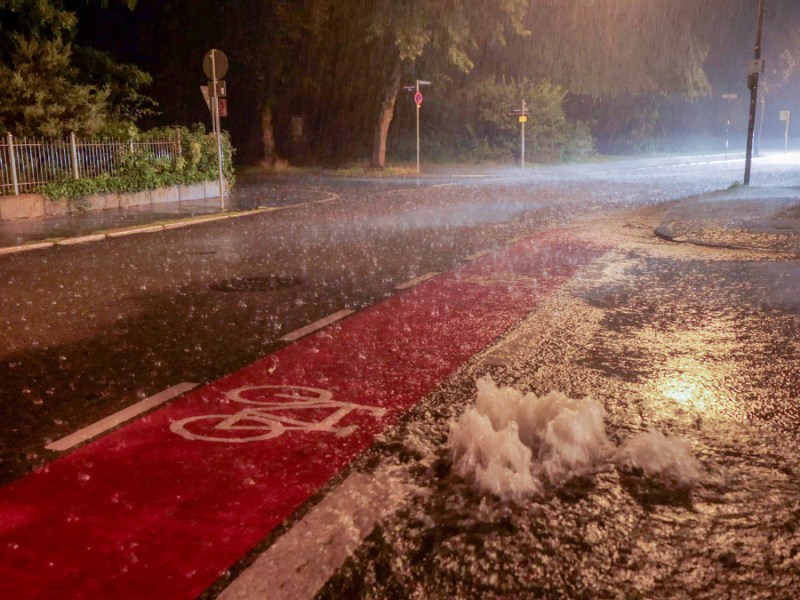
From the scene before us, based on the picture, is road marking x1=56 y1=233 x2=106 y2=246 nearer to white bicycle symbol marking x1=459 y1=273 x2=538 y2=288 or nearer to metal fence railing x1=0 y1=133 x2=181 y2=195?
metal fence railing x1=0 y1=133 x2=181 y2=195

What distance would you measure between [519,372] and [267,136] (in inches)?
1451

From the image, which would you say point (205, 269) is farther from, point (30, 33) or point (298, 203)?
point (30, 33)

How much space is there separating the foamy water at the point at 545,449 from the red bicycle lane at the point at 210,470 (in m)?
0.68

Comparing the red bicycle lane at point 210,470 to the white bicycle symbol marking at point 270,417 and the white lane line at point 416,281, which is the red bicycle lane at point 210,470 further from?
the white lane line at point 416,281

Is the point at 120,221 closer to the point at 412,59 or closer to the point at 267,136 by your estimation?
the point at 412,59

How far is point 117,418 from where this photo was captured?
4.91 metres

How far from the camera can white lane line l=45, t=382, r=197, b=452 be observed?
449cm

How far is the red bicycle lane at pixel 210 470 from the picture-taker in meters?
3.19

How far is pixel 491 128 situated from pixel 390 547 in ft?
147

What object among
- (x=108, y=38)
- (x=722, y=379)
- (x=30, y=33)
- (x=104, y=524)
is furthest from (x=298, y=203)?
(x=108, y=38)

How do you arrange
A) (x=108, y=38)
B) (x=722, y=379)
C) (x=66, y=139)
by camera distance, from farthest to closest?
(x=108, y=38), (x=66, y=139), (x=722, y=379)

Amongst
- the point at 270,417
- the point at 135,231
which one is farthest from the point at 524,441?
the point at 135,231

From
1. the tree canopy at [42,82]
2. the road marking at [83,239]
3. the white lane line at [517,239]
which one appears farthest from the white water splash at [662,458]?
the tree canopy at [42,82]

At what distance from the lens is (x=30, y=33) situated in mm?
21016
